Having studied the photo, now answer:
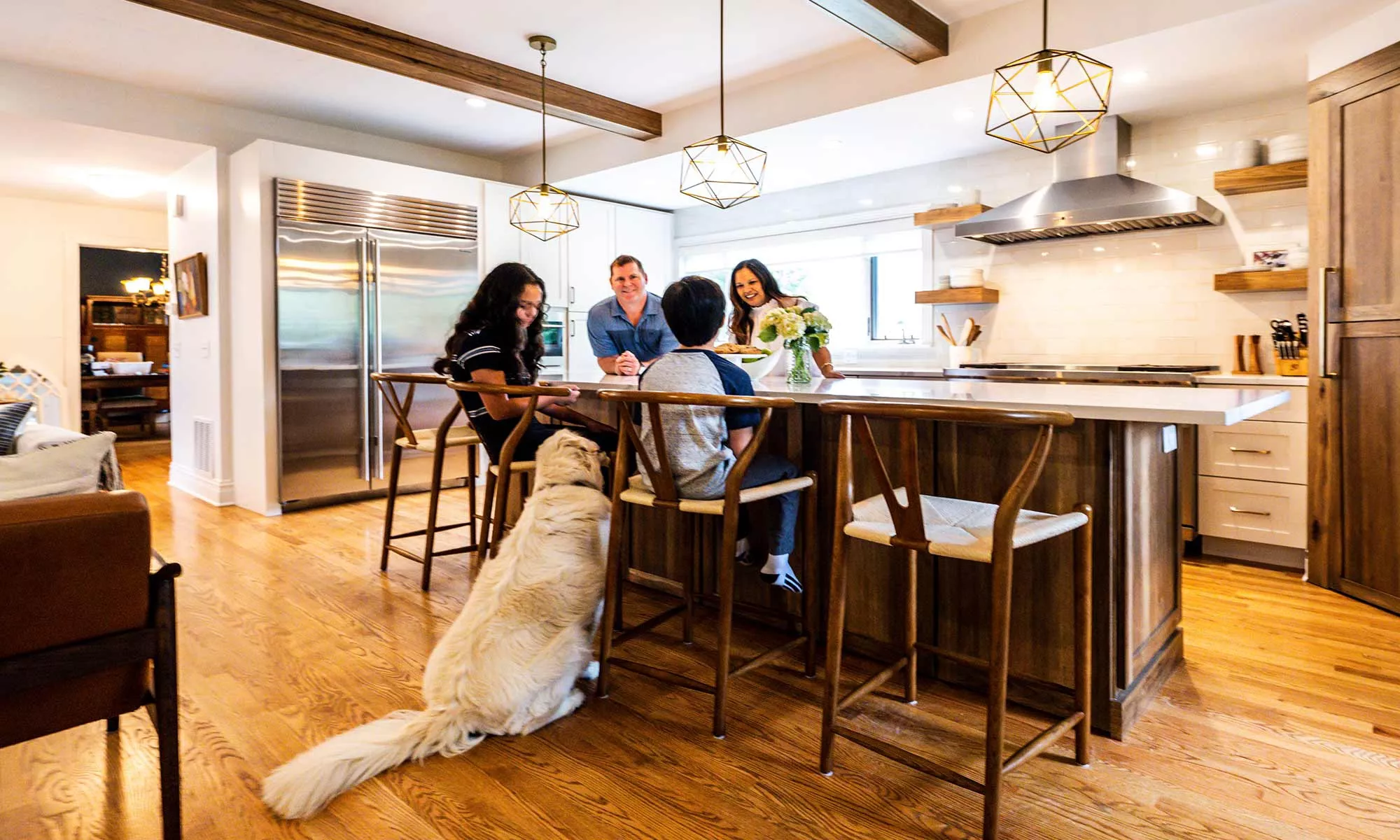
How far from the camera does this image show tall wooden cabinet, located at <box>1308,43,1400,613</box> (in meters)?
2.91

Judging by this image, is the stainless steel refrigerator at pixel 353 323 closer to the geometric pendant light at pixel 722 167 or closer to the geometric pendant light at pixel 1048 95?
the geometric pendant light at pixel 722 167

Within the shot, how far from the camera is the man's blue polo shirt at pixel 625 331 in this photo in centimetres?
408

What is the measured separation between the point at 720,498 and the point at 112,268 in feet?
33.7

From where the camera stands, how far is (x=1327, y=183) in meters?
3.11

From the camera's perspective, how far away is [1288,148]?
12.2ft

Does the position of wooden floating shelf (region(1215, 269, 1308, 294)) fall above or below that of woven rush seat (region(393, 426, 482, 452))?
above

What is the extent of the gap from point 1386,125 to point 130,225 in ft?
30.0

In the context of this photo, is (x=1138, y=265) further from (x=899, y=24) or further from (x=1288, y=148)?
(x=899, y=24)

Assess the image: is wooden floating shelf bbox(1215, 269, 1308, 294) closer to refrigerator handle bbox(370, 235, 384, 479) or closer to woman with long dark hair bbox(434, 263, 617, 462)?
woman with long dark hair bbox(434, 263, 617, 462)

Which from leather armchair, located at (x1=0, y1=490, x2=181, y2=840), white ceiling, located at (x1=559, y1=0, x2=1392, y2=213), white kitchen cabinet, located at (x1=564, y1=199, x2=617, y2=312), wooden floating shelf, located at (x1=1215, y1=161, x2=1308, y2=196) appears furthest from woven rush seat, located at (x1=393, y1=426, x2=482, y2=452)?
wooden floating shelf, located at (x1=1215, y1=161, x2=1308, y2=196)

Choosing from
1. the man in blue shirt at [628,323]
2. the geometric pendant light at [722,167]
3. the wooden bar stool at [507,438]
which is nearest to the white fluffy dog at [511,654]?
the wooden bar stool at [507,438]

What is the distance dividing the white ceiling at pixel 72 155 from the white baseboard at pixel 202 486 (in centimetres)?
216

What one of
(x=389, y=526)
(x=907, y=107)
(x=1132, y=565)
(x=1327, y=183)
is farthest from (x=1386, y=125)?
(x=389, y=526)

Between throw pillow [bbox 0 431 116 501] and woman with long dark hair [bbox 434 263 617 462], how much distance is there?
1.13 meters
